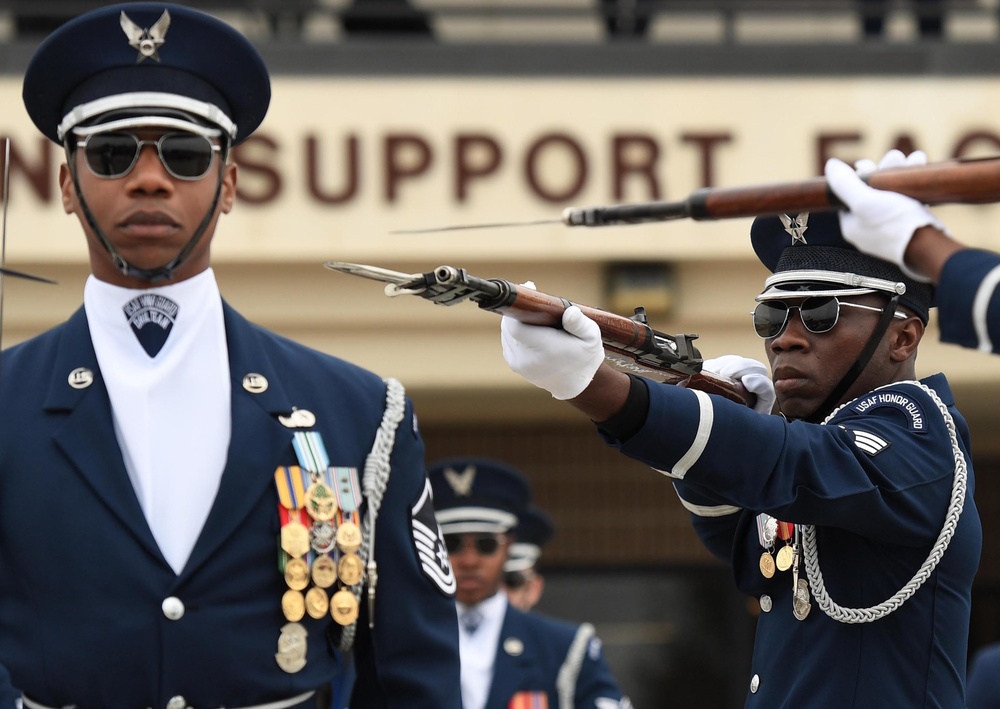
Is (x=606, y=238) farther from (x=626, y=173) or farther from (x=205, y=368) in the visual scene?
(x=205, y=368)

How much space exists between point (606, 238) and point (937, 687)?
5255 millimetres

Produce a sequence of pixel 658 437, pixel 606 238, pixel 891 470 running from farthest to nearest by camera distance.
Answer: pixel 606 238 < pixel 891 470 < pixel 658 437

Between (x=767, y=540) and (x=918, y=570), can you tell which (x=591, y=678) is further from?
(x=918, y=570)

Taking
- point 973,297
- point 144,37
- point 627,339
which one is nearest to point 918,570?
point 627,339

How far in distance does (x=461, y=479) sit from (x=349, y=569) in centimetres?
455

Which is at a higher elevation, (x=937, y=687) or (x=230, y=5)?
(x=230, y=5)

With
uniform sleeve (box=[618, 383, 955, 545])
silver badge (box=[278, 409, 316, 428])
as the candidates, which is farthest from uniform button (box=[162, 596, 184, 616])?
uniform sleeve (box=[618, 383, 955, 545])

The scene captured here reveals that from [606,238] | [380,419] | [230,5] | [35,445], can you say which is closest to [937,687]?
[380,419]

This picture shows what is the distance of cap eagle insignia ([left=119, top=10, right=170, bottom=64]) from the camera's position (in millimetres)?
3418

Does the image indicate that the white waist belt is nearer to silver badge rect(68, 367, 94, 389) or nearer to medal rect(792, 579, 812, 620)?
silver badge rect(68, 367, 94, 389)

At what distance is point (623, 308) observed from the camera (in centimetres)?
877

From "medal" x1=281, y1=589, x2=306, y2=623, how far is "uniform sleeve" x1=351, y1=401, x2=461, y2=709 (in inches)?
6.1

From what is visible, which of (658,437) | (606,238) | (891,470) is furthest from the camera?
(606,238)

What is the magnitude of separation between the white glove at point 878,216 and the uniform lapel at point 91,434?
1.36 m
